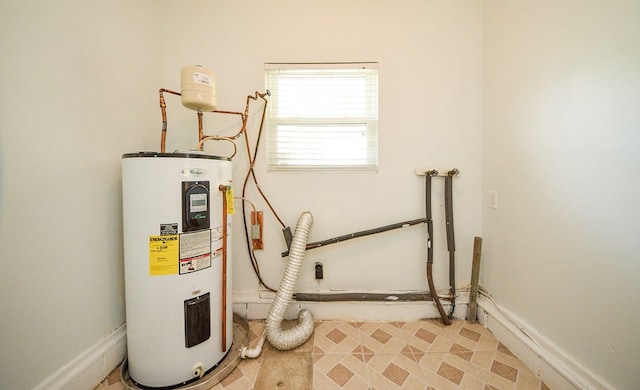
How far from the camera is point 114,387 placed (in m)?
1.12

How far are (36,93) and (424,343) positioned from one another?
100 inches

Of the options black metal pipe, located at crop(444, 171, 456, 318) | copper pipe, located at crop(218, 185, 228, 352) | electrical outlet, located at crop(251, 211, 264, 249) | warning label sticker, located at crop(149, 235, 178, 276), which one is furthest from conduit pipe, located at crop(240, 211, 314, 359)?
black metal pipe, located at crop(444, 171, 456, 318)

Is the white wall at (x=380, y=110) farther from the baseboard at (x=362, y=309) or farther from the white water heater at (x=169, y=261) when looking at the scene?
the white water heater at (x=169, y=261)

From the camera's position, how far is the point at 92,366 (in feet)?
3.64

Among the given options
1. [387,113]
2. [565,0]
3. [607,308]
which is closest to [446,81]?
[387,113]

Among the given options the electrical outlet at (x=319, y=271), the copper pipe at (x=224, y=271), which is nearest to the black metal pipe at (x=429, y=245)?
the electrical outlet at (x=319, y=271)

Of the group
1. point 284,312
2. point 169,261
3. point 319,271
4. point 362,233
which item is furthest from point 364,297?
point 169,261

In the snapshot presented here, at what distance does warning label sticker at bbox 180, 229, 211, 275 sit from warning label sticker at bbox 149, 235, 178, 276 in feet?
0.11

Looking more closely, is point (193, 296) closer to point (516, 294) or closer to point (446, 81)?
point (516, 294)

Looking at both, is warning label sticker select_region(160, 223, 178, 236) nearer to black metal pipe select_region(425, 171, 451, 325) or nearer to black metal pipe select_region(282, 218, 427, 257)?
black metal pipe select_region(282, 218, 427, 257)

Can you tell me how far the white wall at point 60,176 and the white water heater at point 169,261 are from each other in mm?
276

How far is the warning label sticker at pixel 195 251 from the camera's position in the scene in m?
1.05

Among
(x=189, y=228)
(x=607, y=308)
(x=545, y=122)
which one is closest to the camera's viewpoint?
(x=607, y=308)

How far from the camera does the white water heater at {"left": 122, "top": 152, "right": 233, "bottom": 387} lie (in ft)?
3.31
